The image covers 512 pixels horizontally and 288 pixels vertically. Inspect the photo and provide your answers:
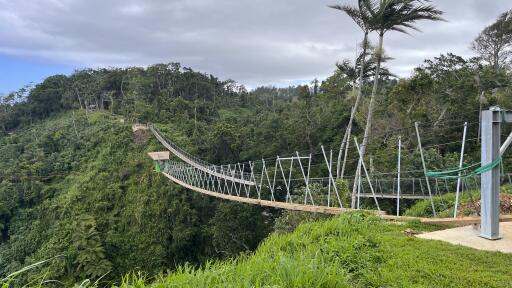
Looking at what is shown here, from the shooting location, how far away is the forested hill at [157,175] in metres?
12.6

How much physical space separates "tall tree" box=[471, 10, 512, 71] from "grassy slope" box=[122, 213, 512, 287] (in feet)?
52.1

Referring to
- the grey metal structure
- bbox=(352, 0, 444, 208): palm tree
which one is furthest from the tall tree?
the grey metal structure

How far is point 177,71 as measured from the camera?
105ft

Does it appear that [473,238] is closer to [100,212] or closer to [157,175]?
[157,175]

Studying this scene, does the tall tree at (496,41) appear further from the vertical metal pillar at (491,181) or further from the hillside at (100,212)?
the vertical metal pillar at (491,181)

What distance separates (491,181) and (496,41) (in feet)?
54.0

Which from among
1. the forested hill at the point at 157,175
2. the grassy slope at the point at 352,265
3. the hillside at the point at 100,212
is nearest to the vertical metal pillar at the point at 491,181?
the grassy slope at the point at 352,265

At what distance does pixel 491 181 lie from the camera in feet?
9.73

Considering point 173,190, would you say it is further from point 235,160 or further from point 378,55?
point 378,55

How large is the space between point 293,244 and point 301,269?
1.02m

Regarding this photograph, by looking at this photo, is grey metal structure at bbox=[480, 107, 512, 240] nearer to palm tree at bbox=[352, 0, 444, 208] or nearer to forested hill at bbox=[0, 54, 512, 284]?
palm tree at bbox=[352, 0, 444, 208]

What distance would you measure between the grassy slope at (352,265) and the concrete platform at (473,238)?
19 cm

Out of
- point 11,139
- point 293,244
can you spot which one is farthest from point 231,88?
point 293,244

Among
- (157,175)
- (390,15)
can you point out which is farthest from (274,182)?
(157,175)
